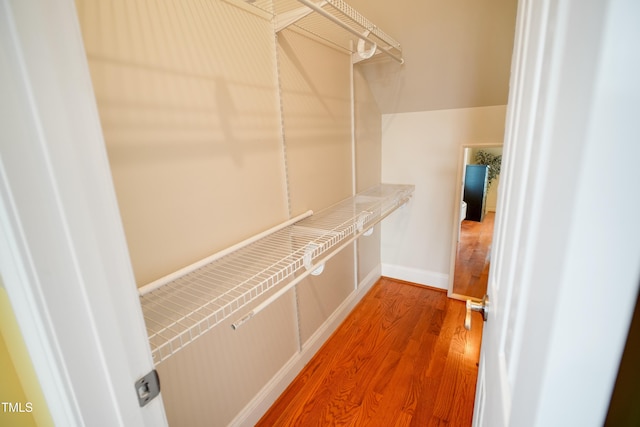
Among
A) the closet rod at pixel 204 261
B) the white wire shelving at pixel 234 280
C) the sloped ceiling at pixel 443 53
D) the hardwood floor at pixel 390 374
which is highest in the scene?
the sloped ceiling at pixel 443 53

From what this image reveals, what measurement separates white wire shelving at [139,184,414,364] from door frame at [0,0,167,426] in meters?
0.20

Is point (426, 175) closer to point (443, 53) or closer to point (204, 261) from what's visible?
point (443, 53)

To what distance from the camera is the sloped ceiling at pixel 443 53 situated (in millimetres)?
1568

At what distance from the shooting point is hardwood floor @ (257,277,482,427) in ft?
5.03

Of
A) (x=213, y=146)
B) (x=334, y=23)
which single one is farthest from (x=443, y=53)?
(x=213, y=146)

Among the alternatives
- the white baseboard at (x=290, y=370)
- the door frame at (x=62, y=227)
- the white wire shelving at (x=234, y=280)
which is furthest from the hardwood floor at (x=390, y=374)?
the door frame at (x=62, y=227)

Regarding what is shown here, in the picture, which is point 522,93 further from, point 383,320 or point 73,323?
point 383,320

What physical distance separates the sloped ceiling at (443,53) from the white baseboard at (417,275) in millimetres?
1539

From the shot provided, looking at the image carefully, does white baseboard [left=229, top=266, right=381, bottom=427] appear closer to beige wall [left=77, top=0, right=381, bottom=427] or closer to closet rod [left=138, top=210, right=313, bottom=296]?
beige wall [left=77, top=0, right=381, bottom=427]

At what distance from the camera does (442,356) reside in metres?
1.93

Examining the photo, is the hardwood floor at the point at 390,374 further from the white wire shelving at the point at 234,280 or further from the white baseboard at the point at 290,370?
the white wire shelving at the point at 234,280

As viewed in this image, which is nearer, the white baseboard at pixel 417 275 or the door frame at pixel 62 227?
the door frame at pixel 62 227

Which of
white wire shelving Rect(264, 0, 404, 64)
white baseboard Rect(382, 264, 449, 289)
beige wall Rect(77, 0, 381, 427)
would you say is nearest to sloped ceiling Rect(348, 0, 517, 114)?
white wire shelving Rect(264, 0, 404, 64)

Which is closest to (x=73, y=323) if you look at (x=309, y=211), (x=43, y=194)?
(x=43, y=194)
